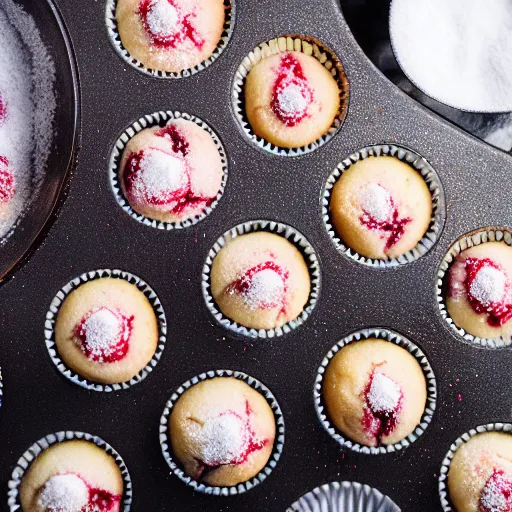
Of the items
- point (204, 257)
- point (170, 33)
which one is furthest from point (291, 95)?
point (204, 257)

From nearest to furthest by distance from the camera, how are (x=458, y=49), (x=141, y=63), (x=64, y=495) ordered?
(x=64, y=495) → (x=141, y=63) → (x=458, y=49)

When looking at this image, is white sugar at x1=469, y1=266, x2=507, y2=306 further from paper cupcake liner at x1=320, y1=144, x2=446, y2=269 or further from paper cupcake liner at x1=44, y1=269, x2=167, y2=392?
paper cupcake liner at x1=44, y1=269, x2=167, y2=392

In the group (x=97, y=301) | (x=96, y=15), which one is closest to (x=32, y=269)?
(x=97, y=301)

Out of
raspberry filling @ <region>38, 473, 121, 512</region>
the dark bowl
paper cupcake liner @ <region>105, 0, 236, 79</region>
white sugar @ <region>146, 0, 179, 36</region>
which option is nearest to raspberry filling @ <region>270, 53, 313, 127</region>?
paper cupcake liner @ <region>105, 0, 236, 79</region>

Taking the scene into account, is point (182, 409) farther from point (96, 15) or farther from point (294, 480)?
point (96, 15)

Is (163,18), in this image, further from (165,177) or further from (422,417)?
(422,417)

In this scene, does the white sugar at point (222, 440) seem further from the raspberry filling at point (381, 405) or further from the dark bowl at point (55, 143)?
the dark bowl at point (55, 143)

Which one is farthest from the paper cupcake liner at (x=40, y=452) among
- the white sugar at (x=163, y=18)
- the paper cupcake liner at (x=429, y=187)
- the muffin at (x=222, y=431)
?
the white sugar at (x=163, y=18)

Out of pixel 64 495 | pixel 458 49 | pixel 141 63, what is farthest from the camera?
pixel 458 49
